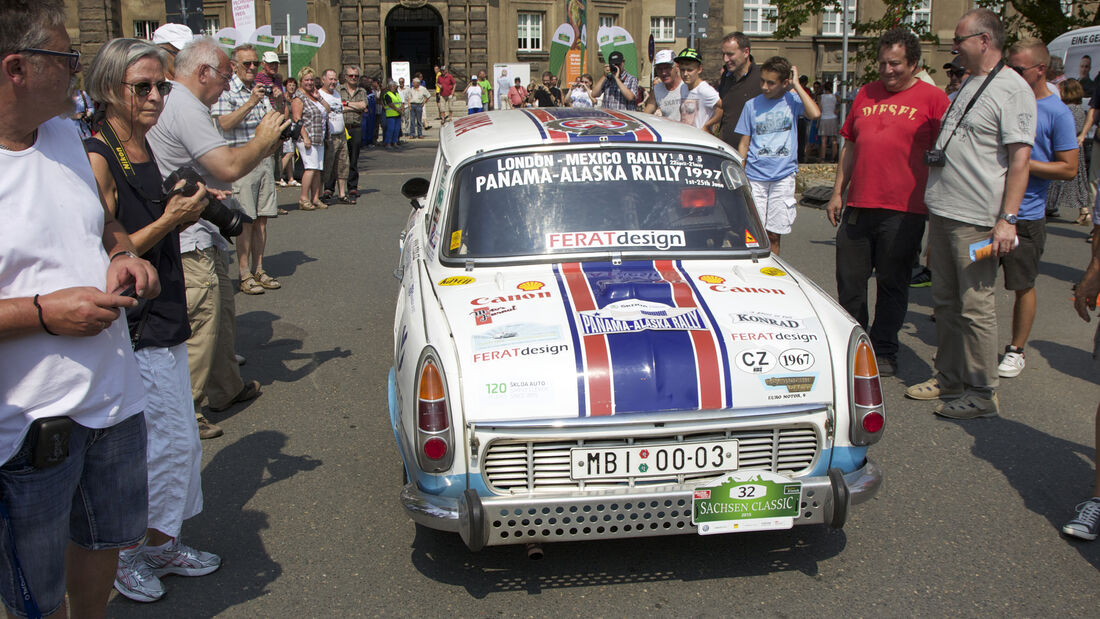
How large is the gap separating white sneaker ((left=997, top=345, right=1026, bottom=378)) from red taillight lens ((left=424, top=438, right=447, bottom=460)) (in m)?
4.49

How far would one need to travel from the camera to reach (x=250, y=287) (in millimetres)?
8453

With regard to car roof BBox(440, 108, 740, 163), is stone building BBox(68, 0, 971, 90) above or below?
above

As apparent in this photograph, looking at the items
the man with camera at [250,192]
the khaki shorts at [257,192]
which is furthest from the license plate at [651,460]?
the man with camera at [250,192]

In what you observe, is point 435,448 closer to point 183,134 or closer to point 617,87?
point 183,134

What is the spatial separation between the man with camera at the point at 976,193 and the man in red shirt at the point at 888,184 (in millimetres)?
267

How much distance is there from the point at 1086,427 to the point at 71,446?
529 cm

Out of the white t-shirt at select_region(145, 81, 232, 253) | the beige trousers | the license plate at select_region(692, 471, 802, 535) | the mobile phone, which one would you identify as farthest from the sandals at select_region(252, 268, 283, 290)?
the mobile phone

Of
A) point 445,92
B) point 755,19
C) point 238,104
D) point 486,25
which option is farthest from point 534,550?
point 755,19

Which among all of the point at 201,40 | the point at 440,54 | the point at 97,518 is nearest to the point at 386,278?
the point at 201,40

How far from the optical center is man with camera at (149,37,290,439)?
411 cm

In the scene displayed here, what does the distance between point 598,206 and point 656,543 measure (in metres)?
1.64

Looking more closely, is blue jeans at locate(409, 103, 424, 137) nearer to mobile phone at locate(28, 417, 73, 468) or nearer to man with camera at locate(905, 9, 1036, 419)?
man with camera at locate(905, 9, 1036, 419)

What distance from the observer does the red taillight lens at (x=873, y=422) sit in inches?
138

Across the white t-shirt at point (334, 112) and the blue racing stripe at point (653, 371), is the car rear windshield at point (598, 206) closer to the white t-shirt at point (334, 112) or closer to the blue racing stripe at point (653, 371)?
the blue racing stripe at point (653, 371)
